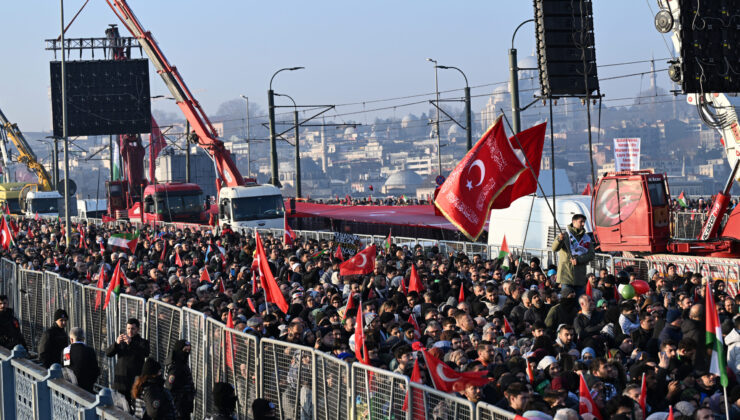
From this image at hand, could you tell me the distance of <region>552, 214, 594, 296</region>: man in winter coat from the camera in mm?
14984

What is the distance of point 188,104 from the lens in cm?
4256

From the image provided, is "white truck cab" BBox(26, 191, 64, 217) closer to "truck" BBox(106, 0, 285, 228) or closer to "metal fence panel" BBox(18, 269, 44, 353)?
"truck" BBox(106, 0, 285, 228)

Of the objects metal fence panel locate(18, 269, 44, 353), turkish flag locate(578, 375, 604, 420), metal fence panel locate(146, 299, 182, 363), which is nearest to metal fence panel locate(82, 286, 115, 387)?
metal fence panel locate(146, 299, 182, 363)

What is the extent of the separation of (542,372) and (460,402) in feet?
6.52

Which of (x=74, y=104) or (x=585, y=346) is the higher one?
(x=74, y=104)

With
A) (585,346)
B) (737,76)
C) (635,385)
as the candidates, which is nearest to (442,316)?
(585,346)

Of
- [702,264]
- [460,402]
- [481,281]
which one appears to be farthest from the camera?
[702,264]

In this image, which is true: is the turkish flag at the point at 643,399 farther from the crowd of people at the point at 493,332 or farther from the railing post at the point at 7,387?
the railing post at the point at 7,387

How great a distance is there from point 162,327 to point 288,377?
360 cm

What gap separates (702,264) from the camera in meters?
18.3

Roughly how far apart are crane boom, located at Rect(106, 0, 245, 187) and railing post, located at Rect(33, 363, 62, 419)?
33723 millimetres

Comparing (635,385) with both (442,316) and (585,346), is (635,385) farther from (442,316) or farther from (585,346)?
(442,316)

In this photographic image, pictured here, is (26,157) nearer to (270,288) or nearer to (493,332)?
(270,288)

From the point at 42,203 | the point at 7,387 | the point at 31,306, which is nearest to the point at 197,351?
the point at 7,387
